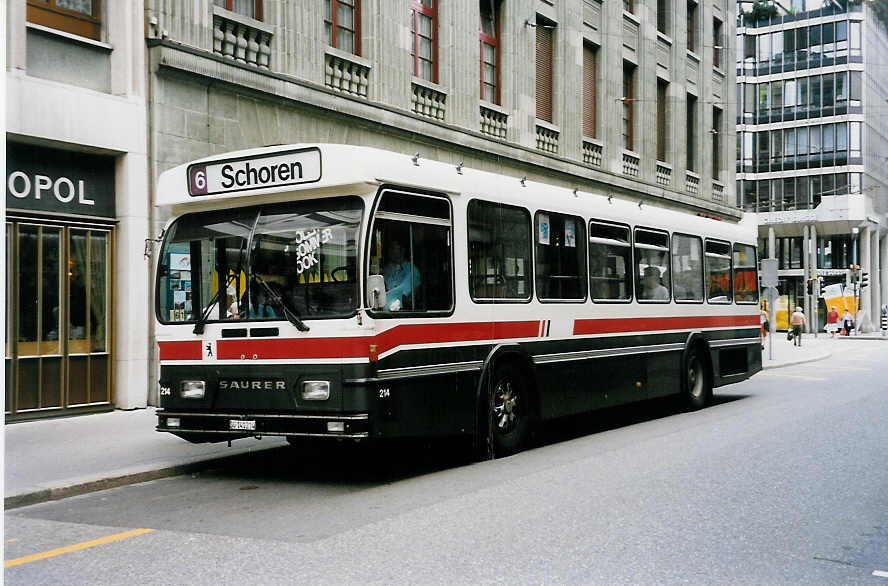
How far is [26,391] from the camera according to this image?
1324 centimetres

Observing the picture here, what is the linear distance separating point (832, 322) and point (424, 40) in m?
46.7

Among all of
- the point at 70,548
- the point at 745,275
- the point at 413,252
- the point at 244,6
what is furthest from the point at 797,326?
the point at 70,548

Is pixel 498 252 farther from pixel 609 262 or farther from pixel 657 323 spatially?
pixel 657 323

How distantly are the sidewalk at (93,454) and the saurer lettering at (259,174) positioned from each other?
111 inches

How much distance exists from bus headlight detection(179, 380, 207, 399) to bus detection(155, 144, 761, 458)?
0.05ft

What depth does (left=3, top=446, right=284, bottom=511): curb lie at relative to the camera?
27.2 ft

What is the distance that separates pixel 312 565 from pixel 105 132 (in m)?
9.83

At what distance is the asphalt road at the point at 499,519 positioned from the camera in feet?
19.1

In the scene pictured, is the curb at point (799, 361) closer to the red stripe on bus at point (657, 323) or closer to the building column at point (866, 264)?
the red stripe on bus at point (657, 323)

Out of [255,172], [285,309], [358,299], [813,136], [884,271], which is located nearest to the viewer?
[358,299]

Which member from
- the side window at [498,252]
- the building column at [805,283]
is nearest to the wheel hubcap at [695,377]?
the side window at [498,252]

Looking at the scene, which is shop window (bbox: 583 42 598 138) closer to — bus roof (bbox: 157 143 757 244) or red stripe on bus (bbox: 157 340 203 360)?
bus roof (bbox: 157 143 757 244)

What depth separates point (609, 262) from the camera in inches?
508

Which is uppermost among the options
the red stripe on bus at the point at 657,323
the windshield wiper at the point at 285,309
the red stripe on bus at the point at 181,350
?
the windshield wiper at the point at 285,309
